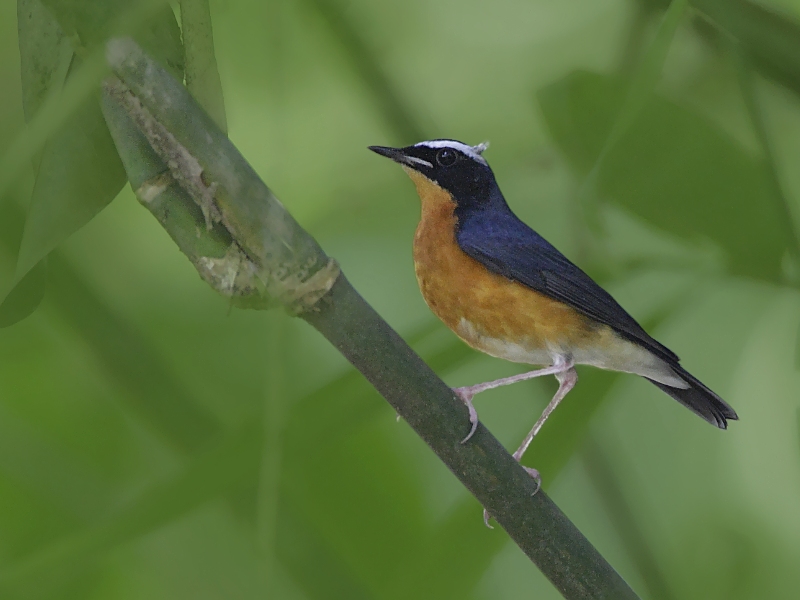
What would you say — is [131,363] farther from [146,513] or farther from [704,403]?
[704,403]

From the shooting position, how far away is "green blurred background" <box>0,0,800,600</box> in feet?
0.72

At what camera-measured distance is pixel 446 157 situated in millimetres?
530

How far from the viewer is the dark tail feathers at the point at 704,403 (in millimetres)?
460

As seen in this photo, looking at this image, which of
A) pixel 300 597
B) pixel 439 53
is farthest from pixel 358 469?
pixel 439 53

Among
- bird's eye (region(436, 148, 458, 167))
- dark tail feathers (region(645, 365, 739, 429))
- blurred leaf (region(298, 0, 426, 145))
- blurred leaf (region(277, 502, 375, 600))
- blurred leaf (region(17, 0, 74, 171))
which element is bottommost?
dark tail feathers (region(645, 365, 739, 429))

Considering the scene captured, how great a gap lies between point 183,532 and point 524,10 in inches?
10.3

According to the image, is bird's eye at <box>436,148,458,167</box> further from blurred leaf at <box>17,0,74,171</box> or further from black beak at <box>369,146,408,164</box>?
blurred leaf at <box>17,0,74,171</box>

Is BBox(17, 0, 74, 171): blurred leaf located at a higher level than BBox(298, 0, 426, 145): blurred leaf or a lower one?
higher

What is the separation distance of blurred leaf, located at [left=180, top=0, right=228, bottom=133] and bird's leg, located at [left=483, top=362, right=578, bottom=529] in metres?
0.19

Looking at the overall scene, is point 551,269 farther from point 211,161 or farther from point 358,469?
point 211,161

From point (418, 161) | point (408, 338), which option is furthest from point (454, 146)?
point (408, 338)

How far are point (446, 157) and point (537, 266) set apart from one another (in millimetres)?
126

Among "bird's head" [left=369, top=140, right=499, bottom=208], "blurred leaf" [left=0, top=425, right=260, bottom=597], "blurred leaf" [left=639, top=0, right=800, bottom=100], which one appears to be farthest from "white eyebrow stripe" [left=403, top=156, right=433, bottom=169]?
"blurred leaf" [left=0, top=425, right=260, bottom=597]

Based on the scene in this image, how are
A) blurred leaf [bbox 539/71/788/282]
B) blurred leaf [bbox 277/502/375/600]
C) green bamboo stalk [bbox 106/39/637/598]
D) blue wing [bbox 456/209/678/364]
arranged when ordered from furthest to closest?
blue wing [bbox 456/209/678/364], blurred leaf [bbox 539/71/788/282], blurred leaf [bbox 277/502/375/600], green bamboo stalk [bbox 106/39/637/598]
